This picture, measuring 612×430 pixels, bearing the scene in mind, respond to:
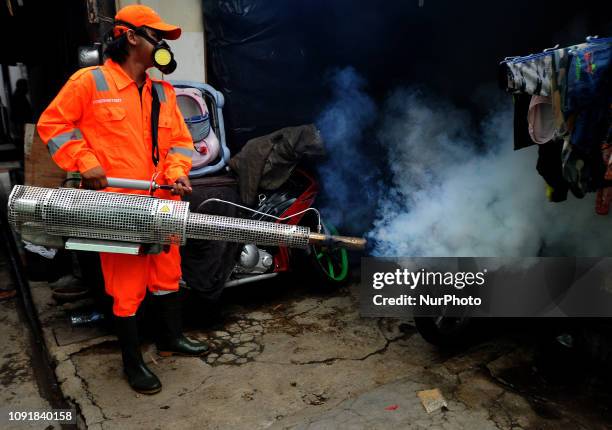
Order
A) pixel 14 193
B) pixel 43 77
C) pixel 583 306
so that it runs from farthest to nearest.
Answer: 1. pixel 43 77
2. pixel 583 306
3. pixel 14 193

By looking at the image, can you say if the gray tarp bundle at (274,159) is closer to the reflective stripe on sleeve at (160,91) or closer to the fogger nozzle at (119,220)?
the reflective stripe on sleeve at (160,91)

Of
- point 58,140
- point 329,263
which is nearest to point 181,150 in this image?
point 58,140

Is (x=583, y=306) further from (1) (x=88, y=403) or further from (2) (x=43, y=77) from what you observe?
(2) (x=43, y=77)

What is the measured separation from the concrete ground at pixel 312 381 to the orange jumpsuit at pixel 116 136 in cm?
74

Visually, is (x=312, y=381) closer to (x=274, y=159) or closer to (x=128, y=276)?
(x=128, y=276)

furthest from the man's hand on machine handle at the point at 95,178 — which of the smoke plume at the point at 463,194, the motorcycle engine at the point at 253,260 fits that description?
the smoke plume at the point at 463,194

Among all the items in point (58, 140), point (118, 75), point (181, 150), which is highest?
point (118, 75)

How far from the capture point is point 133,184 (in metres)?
3.58

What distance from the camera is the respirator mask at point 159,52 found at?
3615 millimetres

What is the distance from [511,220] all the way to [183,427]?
121 inches

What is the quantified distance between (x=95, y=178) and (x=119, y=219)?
0.43 meters

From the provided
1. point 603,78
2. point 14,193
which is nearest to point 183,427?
point 14,193

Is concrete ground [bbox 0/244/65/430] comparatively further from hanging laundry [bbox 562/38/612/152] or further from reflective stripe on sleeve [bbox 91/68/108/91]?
hanging laundry [bbox 562/38/612/152]

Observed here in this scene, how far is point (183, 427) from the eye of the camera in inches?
137
